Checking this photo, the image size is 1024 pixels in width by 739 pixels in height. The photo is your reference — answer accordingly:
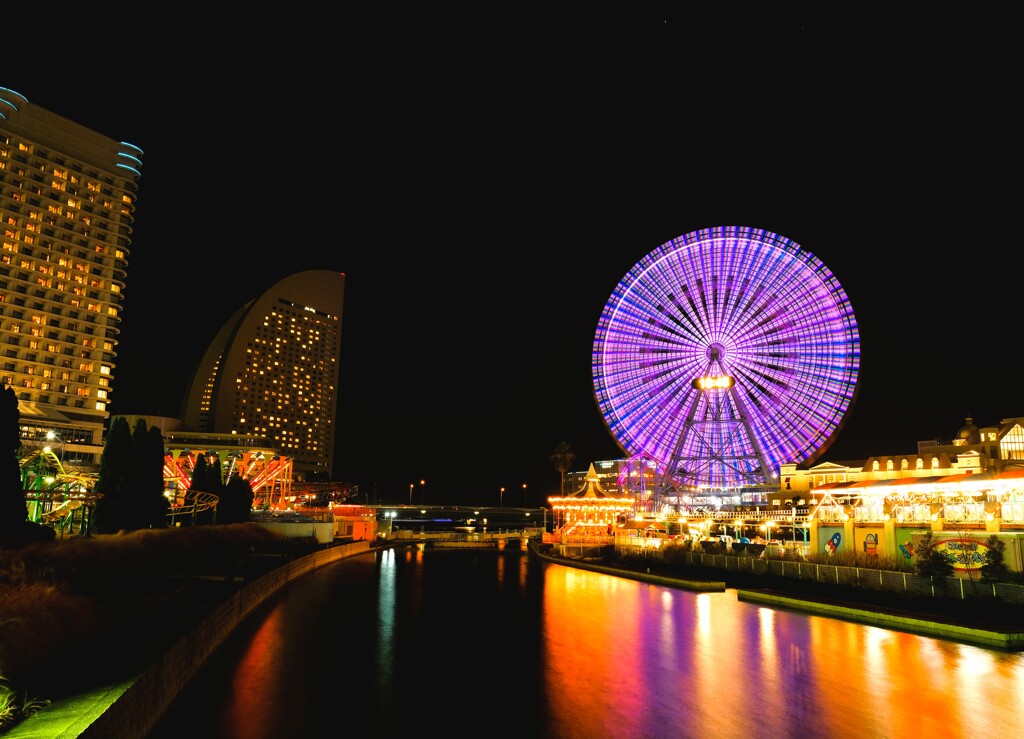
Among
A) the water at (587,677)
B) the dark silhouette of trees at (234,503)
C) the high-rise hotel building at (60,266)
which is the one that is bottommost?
the water at (587,677)

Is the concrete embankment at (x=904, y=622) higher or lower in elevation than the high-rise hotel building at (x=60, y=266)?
lower

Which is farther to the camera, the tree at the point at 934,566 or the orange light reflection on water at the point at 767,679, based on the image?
the tree at the point at 934,566

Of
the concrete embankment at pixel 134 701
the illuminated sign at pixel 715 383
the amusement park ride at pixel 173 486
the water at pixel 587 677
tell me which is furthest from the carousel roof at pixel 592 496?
the concrete embankment at pixel 134 701

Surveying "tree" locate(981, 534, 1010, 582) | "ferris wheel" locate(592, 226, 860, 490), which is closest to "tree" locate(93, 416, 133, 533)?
"tree" locate(981, 534, 1010, 582)

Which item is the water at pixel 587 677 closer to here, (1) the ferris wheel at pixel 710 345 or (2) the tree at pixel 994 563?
(2) the tree at pixel 994 563

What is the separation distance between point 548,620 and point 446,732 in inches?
522

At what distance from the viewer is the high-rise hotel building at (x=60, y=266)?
76.2 m

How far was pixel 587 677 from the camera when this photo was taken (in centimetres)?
1583

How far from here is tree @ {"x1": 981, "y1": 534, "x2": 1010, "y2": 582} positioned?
77.9 ft

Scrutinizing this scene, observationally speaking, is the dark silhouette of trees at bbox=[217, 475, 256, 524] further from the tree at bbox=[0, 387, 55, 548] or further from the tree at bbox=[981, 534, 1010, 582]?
the tree at bbox=[981, 534, 1010, 582]

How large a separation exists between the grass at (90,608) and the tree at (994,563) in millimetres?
24214

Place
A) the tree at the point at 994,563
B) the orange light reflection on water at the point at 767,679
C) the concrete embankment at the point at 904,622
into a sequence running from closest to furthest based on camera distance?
the orange light reflection on water at the point at 767,679 → the concrete embankment at the point at 904,622 → the tree at the point at 994,563

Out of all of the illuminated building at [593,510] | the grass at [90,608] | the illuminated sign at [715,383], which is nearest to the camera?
the grass at [90,608]

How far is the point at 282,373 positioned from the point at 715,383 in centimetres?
13572
